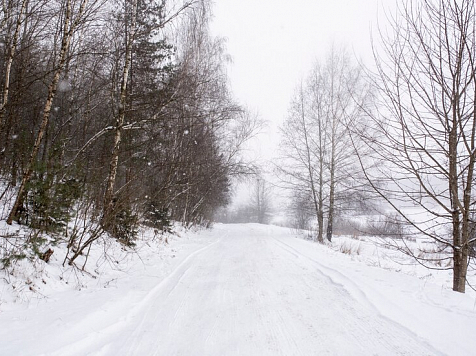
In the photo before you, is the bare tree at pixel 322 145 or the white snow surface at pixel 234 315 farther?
the bare tree at pixel 322 145

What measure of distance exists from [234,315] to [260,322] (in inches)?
14.5

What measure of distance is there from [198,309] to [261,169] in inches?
462

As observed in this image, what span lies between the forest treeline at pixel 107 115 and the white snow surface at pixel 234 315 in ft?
4.53

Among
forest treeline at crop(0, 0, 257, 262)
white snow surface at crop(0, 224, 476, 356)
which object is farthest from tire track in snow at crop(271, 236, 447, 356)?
forest treeline at crop(0, 0, 257, 262)

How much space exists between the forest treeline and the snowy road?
213 cm

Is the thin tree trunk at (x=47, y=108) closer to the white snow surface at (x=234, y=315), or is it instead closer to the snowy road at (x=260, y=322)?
the white snow surface at (x=234, y=315)

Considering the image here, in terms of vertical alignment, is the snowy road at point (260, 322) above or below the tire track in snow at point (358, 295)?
below

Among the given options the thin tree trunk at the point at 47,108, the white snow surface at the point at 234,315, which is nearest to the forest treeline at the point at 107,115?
the thin tree trunk at the point at 47,108

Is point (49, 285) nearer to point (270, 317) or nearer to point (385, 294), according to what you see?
point (270, 317)

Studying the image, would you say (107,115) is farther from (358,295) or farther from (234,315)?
(358,295)

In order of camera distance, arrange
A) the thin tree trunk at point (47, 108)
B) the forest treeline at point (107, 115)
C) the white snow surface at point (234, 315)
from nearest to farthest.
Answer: the white snow surface at point (234, 315), the thin tree trunk at point (47, 108), the forest treeline at point (107, 115)

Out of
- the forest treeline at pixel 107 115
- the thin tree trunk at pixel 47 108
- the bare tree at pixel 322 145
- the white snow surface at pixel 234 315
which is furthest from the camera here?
the bare tree at pixel 322 145

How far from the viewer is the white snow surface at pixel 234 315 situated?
Result: 8.34ft

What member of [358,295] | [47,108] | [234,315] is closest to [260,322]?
[234,315]
